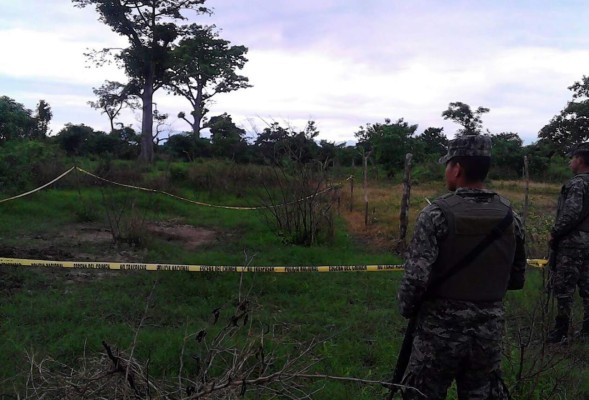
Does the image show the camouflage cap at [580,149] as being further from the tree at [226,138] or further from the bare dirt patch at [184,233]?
the tree at [226,138]

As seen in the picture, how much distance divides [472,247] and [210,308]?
3.48 m

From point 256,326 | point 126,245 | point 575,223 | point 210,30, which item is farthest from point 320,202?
point 210,30

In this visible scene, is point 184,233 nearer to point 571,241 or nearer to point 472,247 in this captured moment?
point 571,241

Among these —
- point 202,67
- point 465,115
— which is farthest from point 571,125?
point 202,67

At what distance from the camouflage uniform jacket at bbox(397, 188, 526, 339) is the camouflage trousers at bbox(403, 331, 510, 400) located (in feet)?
0.15

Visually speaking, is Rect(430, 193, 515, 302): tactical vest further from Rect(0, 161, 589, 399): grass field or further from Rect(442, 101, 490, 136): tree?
Rect(442, 101, 490, 136): tree

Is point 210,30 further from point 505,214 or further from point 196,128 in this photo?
point 505,214

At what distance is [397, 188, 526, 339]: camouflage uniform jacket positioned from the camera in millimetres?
2328

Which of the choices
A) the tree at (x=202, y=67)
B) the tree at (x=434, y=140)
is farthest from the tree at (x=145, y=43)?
the tree at (x=434, y=140)

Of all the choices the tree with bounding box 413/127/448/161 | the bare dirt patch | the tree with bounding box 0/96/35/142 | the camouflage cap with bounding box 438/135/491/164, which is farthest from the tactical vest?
the tree with bounding box 413/127/448/161

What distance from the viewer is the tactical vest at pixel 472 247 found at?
7.59 feet

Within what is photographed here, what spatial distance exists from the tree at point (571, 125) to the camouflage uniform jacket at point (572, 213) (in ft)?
72.7

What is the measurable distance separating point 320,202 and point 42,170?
8285 mm

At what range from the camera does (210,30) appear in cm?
2720
